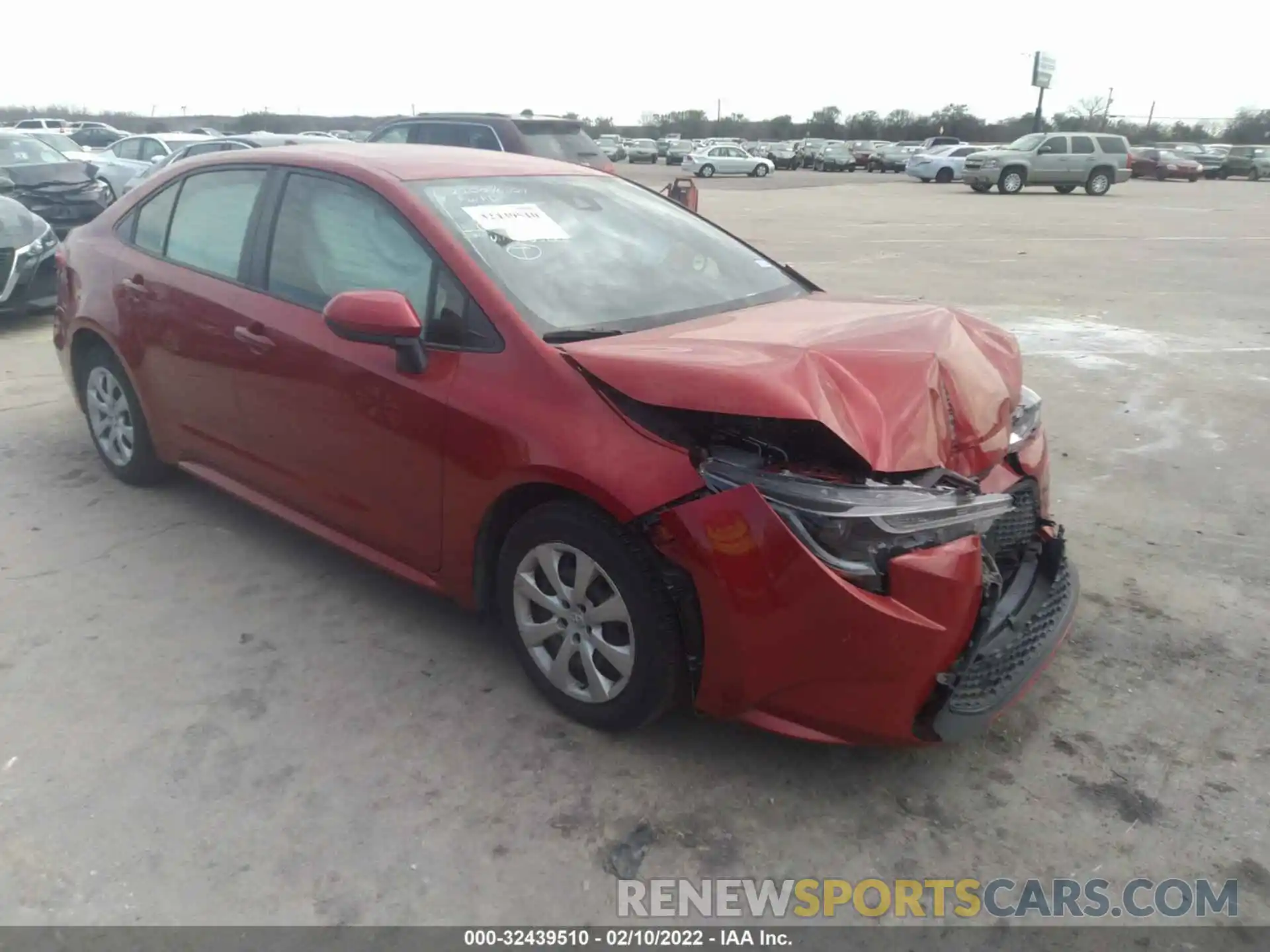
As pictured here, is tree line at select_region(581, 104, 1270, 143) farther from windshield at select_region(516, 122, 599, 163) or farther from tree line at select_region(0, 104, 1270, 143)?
windshield at select_region(516, 122, 599, 163)

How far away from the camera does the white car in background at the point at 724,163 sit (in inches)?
1574

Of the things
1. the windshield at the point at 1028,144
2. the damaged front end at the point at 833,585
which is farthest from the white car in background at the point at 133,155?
the windshield at the point at 1028,144

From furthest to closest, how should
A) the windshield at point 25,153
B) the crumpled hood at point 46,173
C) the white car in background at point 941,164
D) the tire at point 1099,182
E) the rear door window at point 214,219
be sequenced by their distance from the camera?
the white car in background at point 941,164, the tire at point 1099,182, the windshield at point 25,153, the crumpled hood at point 46,173, the rear door window at point 214,219

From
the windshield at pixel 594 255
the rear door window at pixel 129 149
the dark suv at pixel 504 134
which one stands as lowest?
the windshield at pixel 594 255

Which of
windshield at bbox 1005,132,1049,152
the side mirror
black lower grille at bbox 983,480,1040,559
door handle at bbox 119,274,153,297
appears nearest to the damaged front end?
black lower grille at bbox 983,480,1040,559

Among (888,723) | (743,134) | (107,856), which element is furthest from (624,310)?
(743,134)

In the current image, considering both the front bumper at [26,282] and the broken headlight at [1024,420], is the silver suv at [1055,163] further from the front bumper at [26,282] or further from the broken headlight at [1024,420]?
the broken headlight at [1024,420]

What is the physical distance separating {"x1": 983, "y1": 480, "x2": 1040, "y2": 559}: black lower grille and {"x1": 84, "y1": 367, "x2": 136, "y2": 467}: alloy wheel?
3.74m

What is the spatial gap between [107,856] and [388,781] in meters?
0.70

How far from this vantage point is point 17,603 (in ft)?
12.3

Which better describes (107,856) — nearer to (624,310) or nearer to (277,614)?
(277,614)

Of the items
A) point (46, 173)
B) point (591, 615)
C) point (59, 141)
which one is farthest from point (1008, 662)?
point (59, 141)

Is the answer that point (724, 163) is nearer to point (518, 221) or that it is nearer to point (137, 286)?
point (137, 286)

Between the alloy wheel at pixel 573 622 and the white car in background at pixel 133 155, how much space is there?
1504cm
